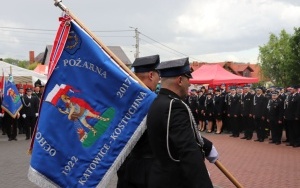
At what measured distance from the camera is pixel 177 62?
9.53 ft

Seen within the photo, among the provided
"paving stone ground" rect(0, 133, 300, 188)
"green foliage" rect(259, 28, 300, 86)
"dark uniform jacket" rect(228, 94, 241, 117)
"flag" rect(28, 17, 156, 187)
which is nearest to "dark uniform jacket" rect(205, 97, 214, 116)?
"dark uniform jacket" rect(228, 94, 241, 117)

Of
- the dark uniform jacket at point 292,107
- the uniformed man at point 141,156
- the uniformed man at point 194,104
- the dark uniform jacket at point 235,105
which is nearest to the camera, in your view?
the uniformed man at point 141,156

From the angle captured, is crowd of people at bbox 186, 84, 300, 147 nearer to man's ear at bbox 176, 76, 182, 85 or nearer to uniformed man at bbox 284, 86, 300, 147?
uniformed man at bbox 284, 86, 300, 147

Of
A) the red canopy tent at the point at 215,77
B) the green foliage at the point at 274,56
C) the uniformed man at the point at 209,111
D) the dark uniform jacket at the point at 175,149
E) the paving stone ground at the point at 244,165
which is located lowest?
the paving stone ground at the point at 244,165

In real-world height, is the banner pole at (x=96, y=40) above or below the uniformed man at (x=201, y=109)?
above

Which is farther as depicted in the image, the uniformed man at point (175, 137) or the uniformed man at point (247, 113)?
the uniformed man at point (247, 113)

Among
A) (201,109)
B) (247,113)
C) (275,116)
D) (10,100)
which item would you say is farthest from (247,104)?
(10,100)

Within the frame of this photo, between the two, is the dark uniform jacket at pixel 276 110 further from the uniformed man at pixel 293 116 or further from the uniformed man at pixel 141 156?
the uniformed man at pixel 141 156

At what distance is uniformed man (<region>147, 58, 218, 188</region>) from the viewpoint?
8.24 ft

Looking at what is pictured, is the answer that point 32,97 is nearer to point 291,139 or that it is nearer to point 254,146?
point 254,146

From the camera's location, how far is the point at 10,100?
1477 cm

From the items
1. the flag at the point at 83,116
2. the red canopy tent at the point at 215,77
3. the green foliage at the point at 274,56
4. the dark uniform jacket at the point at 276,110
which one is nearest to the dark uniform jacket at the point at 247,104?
the dark uniform jacket at the point at 276,110

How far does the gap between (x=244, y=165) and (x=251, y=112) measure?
5467mm

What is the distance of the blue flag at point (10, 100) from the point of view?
14758 millimetres
